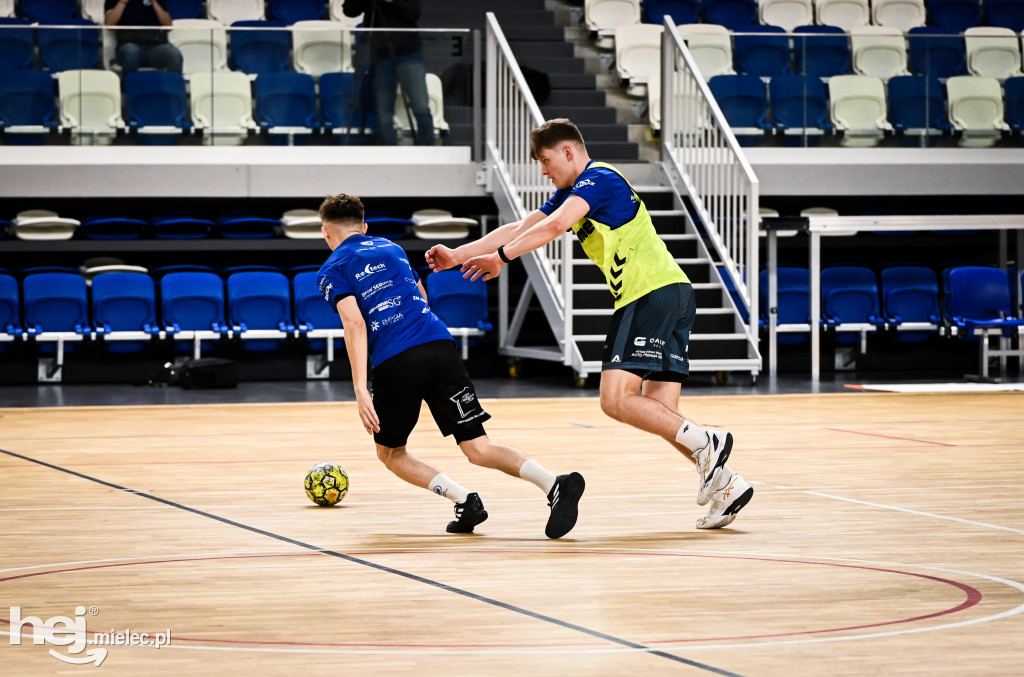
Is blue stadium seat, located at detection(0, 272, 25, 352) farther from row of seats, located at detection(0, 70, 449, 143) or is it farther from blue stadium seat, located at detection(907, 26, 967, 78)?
blue stadium seat, located at detection(907, 26, 967, 78)

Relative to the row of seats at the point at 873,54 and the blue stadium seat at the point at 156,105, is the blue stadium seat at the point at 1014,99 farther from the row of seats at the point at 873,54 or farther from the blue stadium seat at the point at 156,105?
the blue stadium seat at the point at 156,105

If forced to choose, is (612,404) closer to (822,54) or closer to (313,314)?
(313,314)

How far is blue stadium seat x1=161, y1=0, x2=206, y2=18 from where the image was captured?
49.9 ft

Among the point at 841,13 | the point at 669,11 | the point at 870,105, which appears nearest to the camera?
the point at 870,105

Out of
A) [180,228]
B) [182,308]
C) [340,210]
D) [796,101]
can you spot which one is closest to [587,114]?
[796,101]

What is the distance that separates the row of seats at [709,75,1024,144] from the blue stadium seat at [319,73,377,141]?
130 inches

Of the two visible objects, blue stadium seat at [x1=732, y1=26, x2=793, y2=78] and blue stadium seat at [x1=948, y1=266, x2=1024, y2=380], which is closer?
blue stadium seat at [x1=948, y1=266, x2=1024, y2=380]

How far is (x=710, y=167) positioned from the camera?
13.4m

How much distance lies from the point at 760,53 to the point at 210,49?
17.2 ft

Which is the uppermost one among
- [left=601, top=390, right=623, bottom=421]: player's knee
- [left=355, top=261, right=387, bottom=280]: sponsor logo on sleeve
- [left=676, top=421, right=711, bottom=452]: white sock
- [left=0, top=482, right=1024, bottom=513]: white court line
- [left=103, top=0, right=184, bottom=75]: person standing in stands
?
[left=103, top=0, right=184, bottom=75]: person standing in stands

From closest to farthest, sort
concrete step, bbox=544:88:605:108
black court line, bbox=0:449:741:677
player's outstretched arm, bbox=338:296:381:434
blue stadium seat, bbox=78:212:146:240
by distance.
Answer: black court line, bbox=0:449:741:677
player's outstretched arm, bbox=338:296:381:434
blue stadium seat, bbox=78:212:146:240
concrete step, bbox=544:88:605:108

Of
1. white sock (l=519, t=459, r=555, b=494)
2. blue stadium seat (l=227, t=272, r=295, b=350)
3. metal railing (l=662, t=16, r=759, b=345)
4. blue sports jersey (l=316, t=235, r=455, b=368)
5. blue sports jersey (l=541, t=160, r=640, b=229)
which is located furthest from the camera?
blue stadium seat (l=227, t=272, r=295, b=350)

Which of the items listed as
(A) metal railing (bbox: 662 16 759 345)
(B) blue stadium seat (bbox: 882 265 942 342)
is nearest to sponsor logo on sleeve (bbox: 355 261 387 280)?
(A) metal railing (bbox: 662 16 759 345)

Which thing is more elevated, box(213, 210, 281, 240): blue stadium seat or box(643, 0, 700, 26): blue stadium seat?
box(643, 0, 700, 26): blue stadium seat
